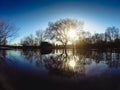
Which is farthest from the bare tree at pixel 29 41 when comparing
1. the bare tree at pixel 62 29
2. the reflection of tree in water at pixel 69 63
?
the reflection of tree in water at pixel 69 63

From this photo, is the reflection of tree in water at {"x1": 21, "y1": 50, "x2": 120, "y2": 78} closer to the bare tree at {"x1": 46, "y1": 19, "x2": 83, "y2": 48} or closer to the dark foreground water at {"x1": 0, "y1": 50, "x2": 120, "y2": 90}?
the dark foreground water at {"x1": 0, "y1": 50, "x2": 120, "y2": 90}

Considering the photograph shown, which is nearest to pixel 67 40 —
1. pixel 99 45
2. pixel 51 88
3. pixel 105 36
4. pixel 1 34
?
pixel 99 45

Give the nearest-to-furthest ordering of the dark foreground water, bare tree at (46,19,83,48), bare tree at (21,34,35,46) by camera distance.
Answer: the dark foreground water
bare tree at (46,19,83,48)
bare tree at (21,34,35,46)

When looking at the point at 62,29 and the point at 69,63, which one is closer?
the point at 69,63

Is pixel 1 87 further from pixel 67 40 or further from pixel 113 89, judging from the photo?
pixel 67 40

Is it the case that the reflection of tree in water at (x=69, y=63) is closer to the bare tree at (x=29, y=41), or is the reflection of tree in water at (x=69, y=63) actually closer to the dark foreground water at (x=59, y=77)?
the dark foreground water at (x=59, y=77)

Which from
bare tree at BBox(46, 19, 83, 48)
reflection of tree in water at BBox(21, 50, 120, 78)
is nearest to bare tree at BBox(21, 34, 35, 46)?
bare tree at BBox(46, 19, 83, 48)

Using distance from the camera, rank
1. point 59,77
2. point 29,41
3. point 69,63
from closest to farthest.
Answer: point 59,77 < point 69,63 < point 29,41

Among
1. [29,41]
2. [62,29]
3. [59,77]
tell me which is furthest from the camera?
[29,41]

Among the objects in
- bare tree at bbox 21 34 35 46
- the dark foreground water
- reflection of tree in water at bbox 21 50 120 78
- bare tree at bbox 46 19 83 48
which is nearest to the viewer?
the dark foreground water

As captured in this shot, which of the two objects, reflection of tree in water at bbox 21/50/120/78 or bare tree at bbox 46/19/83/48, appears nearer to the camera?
reflection of tree in water at bbox 21/50/120/78

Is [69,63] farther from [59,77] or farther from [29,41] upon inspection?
[29,41]

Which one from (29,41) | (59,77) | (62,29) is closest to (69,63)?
(59,77)

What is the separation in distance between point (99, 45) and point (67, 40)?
59.4ft
